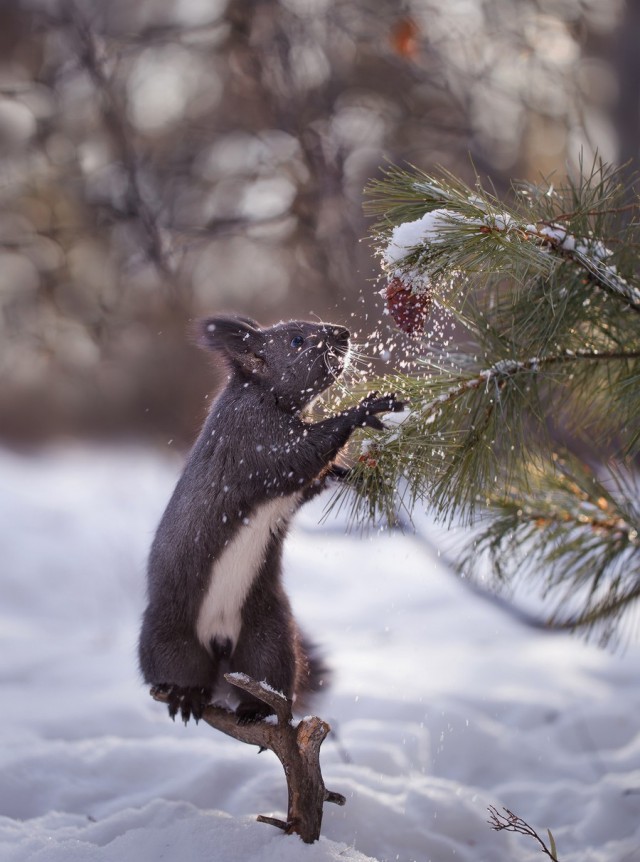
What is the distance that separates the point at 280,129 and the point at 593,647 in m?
2.43

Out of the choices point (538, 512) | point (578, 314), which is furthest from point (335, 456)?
point (538, 512)

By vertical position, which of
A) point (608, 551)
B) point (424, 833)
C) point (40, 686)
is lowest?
point (424, 833)

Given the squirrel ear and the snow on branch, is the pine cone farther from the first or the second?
the squirrel ear

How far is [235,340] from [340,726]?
4.40ft

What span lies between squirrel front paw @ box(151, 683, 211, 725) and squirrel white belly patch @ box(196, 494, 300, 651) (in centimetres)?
8

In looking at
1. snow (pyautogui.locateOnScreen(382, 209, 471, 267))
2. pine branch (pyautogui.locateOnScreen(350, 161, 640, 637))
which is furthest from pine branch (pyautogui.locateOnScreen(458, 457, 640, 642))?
snow (pyautogui.locateOnScreen(382, 209, 471, 267))

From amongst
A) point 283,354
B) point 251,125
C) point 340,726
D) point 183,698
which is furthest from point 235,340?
point 251,125

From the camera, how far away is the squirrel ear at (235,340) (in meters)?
1.45

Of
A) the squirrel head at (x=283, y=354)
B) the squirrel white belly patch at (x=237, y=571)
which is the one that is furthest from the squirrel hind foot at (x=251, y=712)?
the squirrel head at (x=283, y=354)

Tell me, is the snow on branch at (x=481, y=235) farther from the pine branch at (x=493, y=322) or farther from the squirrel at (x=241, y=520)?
the squirrel at (x=241, y=520)

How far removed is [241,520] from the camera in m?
1.40

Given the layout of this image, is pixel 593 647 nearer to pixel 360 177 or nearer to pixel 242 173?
pixel 360 177

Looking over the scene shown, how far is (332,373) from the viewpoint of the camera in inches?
57.2

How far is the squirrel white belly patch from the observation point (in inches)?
55.7
